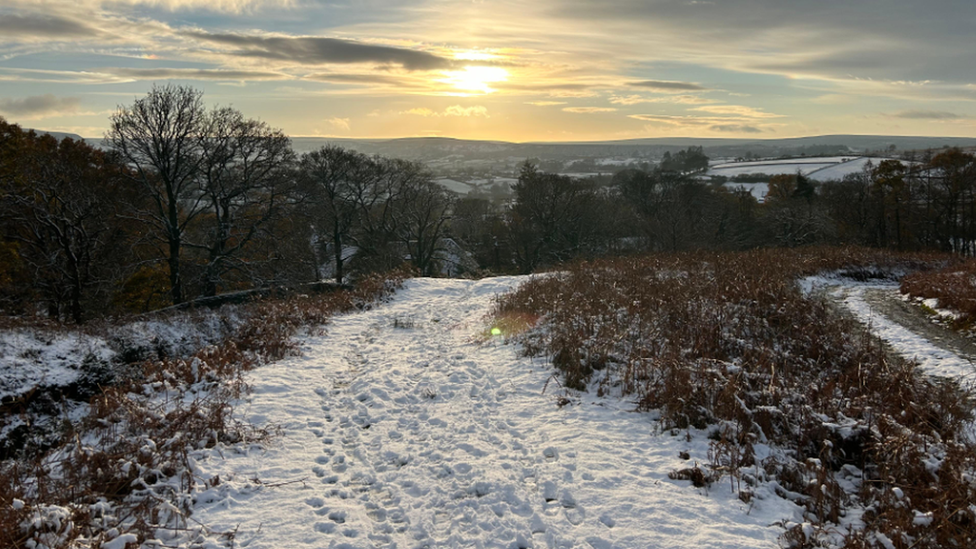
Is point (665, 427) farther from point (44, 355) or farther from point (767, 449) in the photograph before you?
point (44, 355)

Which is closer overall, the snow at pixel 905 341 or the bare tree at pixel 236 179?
the snow at pixel 905 341

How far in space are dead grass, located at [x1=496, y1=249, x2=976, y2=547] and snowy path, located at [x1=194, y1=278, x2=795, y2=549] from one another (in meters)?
0.45

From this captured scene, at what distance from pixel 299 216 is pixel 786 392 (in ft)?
101

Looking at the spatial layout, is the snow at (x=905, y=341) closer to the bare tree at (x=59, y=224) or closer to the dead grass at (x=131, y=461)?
the dead grass at (x=131, y=461)

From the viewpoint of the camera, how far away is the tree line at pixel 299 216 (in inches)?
927

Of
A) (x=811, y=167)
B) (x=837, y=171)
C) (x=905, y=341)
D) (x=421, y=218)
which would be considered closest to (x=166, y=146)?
(x=421, y=218)

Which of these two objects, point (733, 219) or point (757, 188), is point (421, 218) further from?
point (757, 188)

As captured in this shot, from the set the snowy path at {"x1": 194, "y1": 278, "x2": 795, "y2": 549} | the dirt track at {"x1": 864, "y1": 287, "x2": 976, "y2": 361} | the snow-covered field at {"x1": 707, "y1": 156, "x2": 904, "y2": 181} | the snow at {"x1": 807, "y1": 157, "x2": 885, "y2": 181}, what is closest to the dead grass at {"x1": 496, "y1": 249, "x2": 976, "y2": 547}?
the snowy path at {"x1": 194, "y1": 278, "x2": 795, "y2": 549}

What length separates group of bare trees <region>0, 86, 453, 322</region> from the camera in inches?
888

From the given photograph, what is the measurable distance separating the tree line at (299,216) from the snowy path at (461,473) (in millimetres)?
10943

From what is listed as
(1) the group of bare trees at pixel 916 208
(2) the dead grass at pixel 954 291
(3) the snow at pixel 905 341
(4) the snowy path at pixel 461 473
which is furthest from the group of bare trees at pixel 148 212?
(1) the group of bare trees at pixel 916 208

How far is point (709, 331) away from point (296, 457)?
22.2ft

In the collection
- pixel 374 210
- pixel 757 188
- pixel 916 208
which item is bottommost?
pixel 374 210

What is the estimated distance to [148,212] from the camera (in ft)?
79.8
